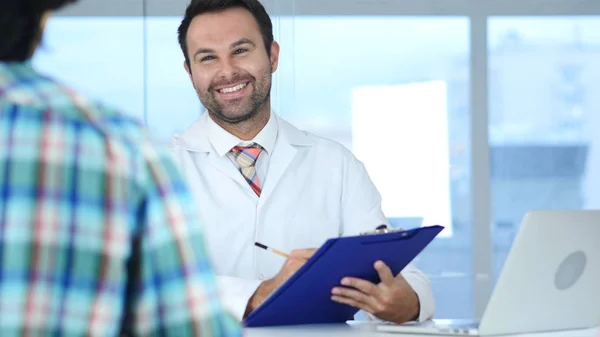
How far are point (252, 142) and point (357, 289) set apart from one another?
912 mm

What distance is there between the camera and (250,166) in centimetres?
317

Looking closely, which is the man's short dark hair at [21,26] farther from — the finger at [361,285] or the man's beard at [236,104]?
the man's beard at [236,104]

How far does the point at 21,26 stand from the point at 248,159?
2.24m

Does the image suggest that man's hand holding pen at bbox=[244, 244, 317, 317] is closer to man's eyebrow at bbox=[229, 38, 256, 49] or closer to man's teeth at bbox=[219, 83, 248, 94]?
man's teeth at bbox=[219, 83, 248, 94]

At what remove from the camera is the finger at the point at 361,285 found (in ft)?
7.70

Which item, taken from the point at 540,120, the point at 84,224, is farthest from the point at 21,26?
the point at 540,120

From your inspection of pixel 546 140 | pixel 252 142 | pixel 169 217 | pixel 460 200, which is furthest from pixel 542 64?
pixel 169 217

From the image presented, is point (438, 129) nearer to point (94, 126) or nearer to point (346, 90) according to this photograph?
point (346, 90)

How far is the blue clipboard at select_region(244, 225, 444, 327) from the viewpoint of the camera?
2.13m

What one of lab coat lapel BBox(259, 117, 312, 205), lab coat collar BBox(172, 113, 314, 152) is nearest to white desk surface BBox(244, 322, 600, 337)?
lab coat lapel BBox(259, 117, 312, 205)

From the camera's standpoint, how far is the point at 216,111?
3.13 m

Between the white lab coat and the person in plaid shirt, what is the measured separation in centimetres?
206

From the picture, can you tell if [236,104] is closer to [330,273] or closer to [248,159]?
[248,159]

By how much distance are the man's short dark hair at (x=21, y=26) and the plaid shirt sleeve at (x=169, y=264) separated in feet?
0.55
